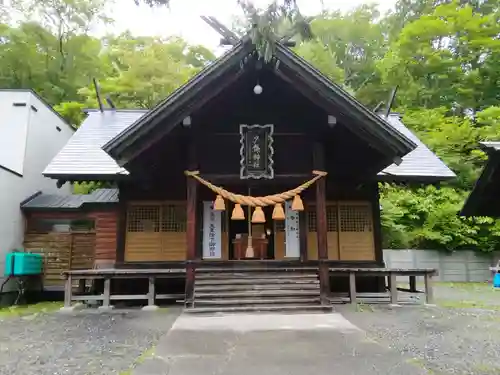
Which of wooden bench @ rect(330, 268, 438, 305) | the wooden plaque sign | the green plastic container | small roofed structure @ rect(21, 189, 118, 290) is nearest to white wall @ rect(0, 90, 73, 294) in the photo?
the green plastic container

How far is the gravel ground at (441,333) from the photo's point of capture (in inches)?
187

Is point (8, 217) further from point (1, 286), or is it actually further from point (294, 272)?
point (294, 272)

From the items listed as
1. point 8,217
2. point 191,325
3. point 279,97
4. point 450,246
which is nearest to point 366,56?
point 450,246

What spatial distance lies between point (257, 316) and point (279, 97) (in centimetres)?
459

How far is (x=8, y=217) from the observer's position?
1223 centimetres

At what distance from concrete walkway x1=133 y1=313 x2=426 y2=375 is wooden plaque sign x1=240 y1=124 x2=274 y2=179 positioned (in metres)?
3.07

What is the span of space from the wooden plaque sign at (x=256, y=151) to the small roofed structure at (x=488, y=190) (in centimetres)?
441

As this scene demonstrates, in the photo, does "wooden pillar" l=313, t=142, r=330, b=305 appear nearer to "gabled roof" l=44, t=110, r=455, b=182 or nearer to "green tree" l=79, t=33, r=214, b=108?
"gabled roof" l=44, t=110, r=455, b=182

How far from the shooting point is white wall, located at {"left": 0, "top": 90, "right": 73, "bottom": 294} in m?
12.1

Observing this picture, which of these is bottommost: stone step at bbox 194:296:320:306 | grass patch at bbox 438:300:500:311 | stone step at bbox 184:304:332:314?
grass patch at bbox 438:300:500:311

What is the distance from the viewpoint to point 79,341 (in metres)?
6.09

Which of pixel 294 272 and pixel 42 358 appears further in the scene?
pixel 294 272

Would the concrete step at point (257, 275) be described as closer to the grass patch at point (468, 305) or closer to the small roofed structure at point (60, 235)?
the grass patch at point (468, 305)

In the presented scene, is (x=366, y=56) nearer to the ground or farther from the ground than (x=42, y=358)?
farther from the ground
